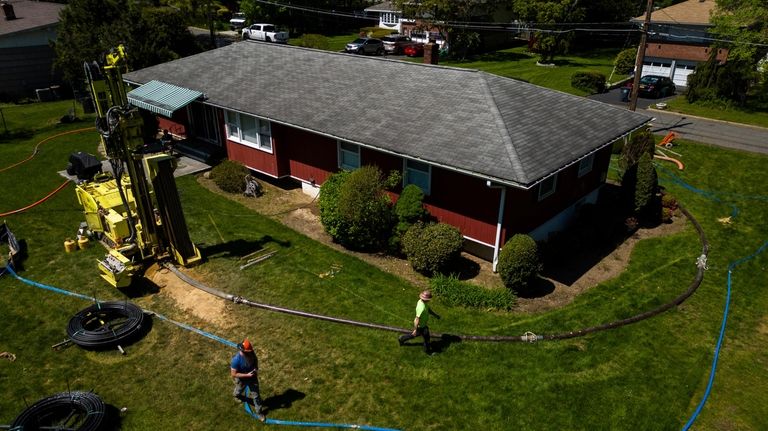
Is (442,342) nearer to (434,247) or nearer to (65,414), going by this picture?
(434,247)

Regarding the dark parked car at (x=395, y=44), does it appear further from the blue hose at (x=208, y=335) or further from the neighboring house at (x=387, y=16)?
the blue hose at (x=208, y=335)

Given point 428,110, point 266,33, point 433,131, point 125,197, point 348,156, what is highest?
point 428,110

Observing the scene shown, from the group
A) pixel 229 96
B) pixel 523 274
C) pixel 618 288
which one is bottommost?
pixel 618 288

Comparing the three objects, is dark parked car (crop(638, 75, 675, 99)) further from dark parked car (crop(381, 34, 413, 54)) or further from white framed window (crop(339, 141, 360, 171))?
white framed window (crop(339, 141, 360, 171))

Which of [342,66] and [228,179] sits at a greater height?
[342,66]

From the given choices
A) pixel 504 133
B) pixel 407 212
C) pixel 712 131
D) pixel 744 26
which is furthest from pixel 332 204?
pixel 744 26

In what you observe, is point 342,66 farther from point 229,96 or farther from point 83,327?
point 83,327

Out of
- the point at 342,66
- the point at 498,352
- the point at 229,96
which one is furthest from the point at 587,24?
the point at 498,352
